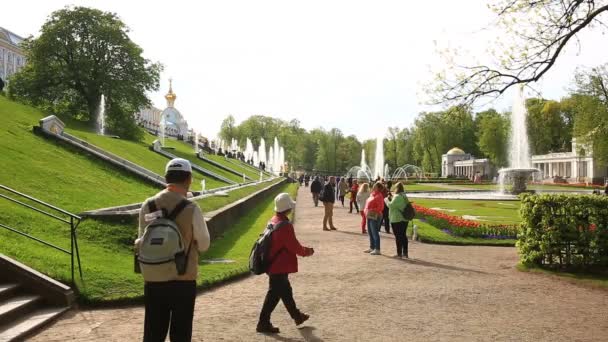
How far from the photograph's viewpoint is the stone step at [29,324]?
6258 millimetres

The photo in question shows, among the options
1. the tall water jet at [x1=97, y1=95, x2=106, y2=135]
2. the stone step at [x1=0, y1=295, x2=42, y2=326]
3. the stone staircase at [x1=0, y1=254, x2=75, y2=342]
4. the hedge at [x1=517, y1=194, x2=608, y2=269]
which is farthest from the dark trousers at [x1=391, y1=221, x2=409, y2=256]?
the tall water jet at [x1=97, y1=95, x2=106, y2=135]

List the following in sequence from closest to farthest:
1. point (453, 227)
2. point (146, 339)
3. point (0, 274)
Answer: point (146, 339) → point (0, 274) → point (453, 227)

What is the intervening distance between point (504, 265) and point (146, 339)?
9752 mm

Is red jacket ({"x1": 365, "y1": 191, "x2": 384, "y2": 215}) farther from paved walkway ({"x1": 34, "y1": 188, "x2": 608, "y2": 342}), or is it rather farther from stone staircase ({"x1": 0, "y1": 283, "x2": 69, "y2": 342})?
stone staircase ({"x1": 0, "y1": 283, "x2": 69, "y2": 342})

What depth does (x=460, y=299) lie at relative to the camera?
886cm

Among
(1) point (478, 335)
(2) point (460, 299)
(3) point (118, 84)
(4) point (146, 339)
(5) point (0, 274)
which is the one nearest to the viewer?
(4) point (146, 339)

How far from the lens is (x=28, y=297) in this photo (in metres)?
7.47

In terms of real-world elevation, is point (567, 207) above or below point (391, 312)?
above

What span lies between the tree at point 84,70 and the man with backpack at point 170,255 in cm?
4730

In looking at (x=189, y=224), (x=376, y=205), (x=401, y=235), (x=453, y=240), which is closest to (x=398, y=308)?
(x=189, y=224)

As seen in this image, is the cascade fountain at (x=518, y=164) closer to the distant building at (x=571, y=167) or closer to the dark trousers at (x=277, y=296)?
the distant building at (x=571, y=167)

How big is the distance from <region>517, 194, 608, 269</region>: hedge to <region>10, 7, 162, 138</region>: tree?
1705 inches

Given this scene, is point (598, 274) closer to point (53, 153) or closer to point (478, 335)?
point (478, 335)

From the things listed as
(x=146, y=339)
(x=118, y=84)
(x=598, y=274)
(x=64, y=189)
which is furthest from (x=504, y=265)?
(x=118, y=84)
